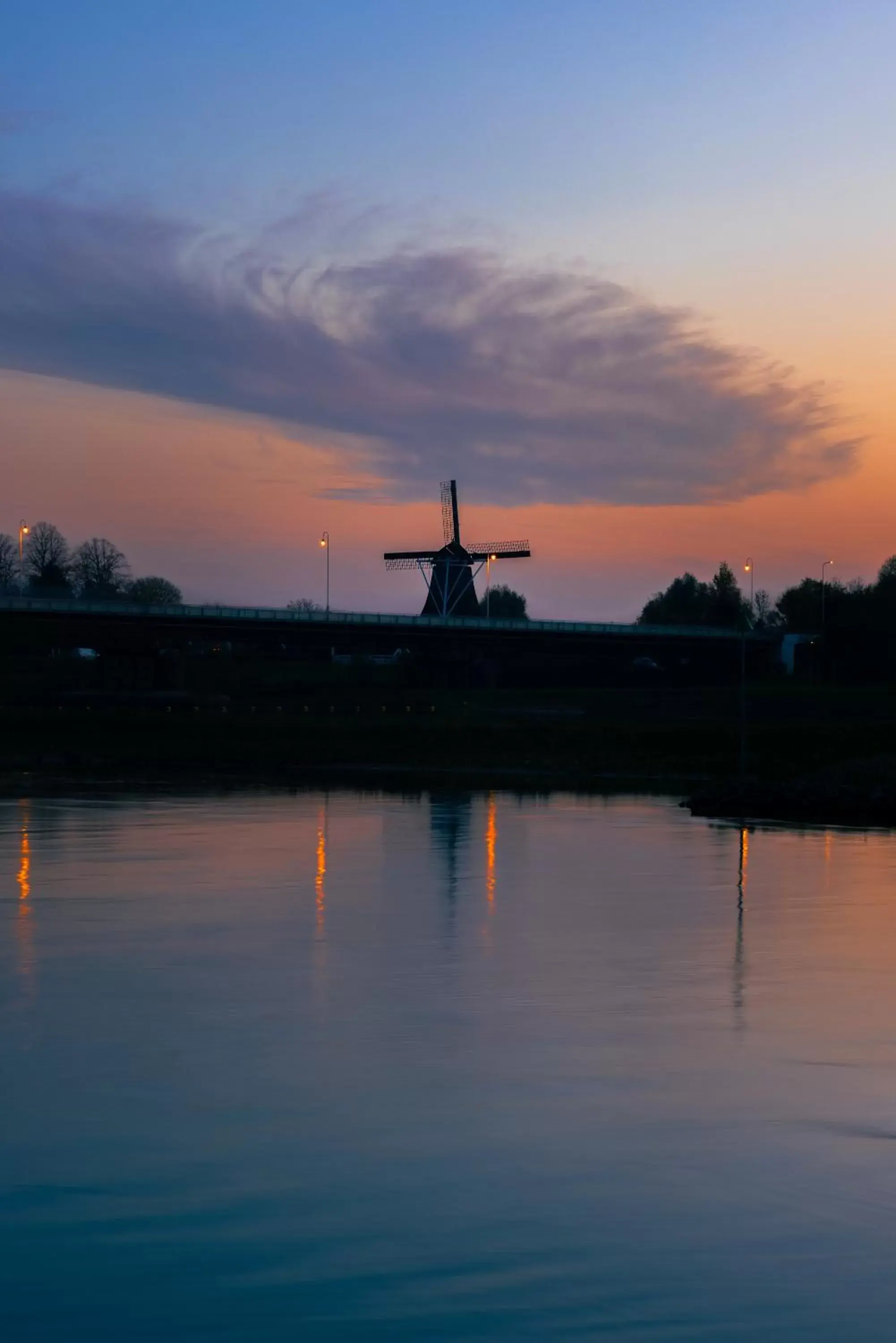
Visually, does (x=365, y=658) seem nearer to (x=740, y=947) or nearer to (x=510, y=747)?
(x=510, y=747)

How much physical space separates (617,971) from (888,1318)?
10611mm

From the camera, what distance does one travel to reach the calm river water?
376 inches

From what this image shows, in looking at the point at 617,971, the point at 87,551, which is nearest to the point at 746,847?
the point at 617,971

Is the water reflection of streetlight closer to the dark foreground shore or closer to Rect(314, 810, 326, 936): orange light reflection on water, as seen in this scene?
Rect(314, 810, 326, 936): orange light reflection on water

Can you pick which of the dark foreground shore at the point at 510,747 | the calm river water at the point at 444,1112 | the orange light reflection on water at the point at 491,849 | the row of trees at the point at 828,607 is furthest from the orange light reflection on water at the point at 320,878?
the row of trees at the point at 828,607

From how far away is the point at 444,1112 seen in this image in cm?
1345

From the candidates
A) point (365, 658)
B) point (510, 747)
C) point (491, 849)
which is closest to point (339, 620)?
point (365, 658)

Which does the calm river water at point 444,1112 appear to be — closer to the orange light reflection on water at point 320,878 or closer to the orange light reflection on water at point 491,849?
the orange light reflection on water at point 320,878

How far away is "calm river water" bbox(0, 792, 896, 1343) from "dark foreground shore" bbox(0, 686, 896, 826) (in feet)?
63.7

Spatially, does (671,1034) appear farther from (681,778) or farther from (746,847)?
(681,778)

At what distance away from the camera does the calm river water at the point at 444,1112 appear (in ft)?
31.3

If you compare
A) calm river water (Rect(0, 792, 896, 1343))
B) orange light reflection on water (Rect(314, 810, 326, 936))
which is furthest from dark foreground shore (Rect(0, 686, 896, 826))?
calm river water (Rect(0, 792, 896, 1343))

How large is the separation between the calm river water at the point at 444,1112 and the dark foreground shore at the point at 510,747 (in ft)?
63.7

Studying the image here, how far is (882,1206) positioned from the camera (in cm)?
1112
